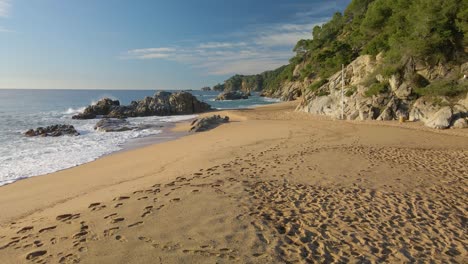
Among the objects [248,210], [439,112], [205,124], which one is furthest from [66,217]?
[439,112]

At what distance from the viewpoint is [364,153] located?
465 inches

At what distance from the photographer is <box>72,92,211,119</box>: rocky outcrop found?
124 feet

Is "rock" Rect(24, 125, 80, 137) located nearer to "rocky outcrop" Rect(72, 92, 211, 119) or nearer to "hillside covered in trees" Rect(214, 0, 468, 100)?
"rocky outcrop" Rect(72, 92, 211, 119)

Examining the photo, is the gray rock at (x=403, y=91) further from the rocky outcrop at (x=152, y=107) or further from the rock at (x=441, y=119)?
the rocky outcrop at (x=152, y=107)

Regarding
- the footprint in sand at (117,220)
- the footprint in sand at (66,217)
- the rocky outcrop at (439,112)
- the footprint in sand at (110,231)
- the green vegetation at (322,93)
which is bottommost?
the footprint in sand at (66,217)

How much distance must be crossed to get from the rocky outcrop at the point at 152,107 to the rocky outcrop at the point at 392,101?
1938cm

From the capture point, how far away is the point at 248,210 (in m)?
6.15

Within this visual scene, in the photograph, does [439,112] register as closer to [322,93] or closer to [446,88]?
[446,88]

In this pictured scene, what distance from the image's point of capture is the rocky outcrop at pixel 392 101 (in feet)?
58.8

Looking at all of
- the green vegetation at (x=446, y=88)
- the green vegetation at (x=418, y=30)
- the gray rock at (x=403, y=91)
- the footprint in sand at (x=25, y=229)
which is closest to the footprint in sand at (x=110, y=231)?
the footprint in sand at (x=25, y=229)

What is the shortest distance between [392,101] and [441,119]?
486 cm

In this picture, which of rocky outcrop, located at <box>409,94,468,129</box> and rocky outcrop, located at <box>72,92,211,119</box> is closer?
rocky outcrop, located at <box>409,94,468,129</box>

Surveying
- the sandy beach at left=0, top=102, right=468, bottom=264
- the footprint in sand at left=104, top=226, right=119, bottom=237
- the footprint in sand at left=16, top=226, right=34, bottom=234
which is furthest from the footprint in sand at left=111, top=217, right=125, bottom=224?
the footprint in sand at left=16, top=226, right=34, bottom=234

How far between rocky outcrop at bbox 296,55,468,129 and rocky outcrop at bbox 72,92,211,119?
19377mm
